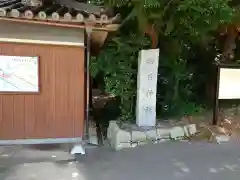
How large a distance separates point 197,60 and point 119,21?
20.5 ft

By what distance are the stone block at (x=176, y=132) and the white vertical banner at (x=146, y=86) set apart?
0.57 metres

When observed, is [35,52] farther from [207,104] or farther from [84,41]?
[207,104]

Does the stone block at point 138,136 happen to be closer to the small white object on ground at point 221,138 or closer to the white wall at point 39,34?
the small white object on ground at point 221,138

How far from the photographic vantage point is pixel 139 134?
25.4 ft

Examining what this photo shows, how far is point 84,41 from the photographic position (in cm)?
721

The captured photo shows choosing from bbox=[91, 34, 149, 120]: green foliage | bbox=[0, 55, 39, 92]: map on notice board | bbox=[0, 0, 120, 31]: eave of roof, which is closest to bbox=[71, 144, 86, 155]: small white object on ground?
bbox=[0, 55, 39, 92]: map on notice board

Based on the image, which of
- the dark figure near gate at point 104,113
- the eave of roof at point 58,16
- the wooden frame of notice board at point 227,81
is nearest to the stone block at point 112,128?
the dark figure near gate at point 104,113

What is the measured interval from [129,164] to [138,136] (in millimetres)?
1238

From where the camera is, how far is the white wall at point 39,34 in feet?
21.7

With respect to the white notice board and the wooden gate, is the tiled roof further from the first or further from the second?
the white notice board

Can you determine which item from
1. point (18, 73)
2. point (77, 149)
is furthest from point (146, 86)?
point (18, 73)

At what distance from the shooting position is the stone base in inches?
300

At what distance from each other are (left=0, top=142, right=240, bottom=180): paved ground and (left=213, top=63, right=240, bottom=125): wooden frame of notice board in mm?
1759

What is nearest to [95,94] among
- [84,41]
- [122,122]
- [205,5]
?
[122,122]
